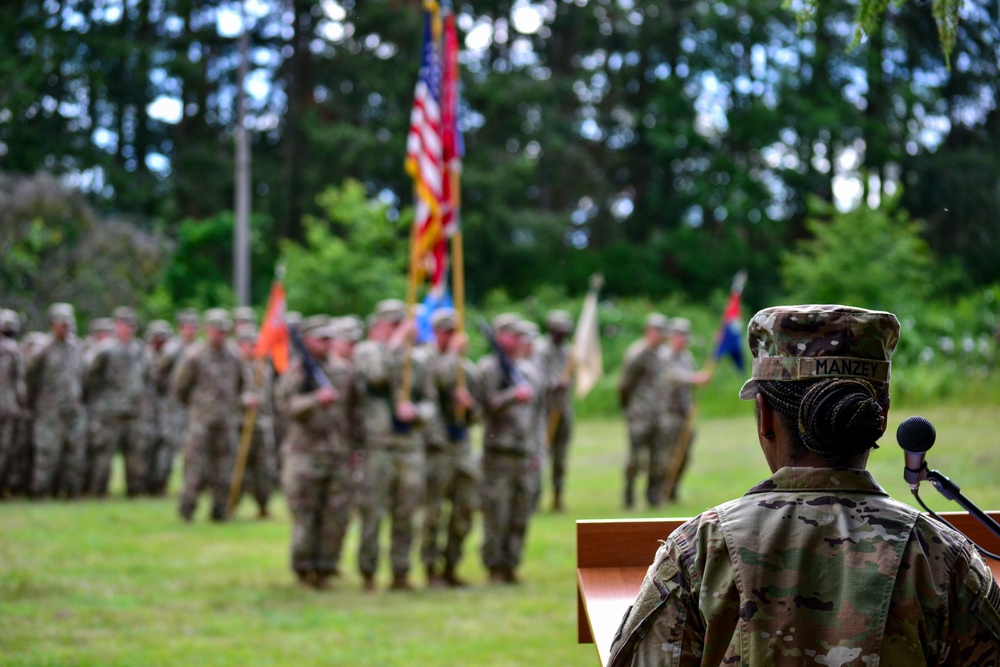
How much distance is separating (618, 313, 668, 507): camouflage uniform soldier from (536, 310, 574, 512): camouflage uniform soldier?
0.76 metres

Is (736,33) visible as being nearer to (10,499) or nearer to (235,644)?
(10,499)

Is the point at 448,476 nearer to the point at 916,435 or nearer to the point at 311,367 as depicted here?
the point at 311,367

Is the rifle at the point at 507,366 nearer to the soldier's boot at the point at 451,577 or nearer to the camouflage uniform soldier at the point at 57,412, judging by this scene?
the soldier's boot at the point at 451,577

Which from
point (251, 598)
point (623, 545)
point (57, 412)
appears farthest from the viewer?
point (57, 412)

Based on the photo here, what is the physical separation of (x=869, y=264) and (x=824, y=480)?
24.3 m

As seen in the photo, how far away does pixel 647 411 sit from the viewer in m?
14.0

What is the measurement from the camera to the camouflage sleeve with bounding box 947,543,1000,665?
2.20 meters

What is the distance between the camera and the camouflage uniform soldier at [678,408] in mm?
14188

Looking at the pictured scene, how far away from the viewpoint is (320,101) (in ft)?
120

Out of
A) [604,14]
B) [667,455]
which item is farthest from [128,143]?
[667,455]

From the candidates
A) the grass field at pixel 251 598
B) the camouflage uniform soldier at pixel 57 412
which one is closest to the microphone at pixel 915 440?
the grass field at pixel 251 598

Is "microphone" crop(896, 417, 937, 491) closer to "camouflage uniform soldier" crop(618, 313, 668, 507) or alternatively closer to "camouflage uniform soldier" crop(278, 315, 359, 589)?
"camouflage uniform soldier" crop(278, 315, 359, 589)

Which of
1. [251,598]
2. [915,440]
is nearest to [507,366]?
[251,598]

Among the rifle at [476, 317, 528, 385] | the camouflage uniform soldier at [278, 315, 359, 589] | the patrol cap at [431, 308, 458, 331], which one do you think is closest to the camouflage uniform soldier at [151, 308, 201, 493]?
the camouflage uniform soldier at [278, 315, 359, 589]
